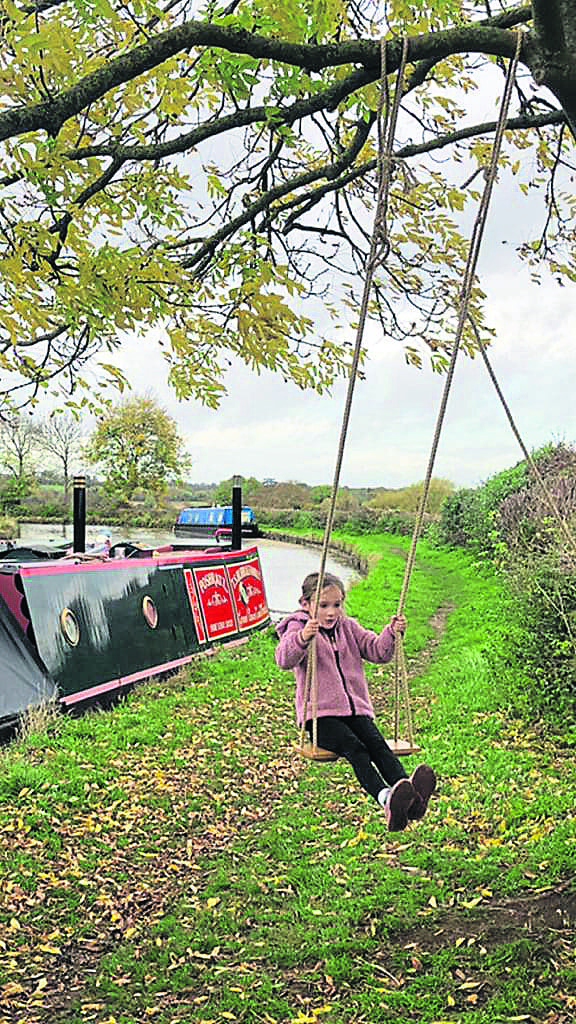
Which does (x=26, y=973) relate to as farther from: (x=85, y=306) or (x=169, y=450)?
(x=169, y=450)

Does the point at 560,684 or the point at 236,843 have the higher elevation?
the point at 560,684

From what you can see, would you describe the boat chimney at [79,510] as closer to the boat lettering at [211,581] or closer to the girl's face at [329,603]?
the boat lettering at [211,581]

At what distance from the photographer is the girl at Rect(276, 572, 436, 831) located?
4.21m

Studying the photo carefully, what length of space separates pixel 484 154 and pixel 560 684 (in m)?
4.24

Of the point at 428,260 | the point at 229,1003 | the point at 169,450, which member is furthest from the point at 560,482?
the point at 169,450

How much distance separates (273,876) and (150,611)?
568cm

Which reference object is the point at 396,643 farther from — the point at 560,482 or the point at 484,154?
the point at 560,482

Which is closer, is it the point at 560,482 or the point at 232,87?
the point at 232,87

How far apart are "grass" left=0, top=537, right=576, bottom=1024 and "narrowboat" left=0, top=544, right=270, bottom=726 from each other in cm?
54

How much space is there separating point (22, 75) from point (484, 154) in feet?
12.3

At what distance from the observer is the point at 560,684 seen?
26.3 feet

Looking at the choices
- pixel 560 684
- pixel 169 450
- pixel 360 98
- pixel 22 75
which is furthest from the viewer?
pixel 169 450

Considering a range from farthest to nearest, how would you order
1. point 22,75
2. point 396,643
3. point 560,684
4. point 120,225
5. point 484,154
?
1. point 560,684
2. point 484,154
3. point 120,225
4. point 396,643
5. point 22,75

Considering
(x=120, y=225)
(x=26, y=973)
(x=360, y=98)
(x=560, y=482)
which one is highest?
(x=360, y=98)
